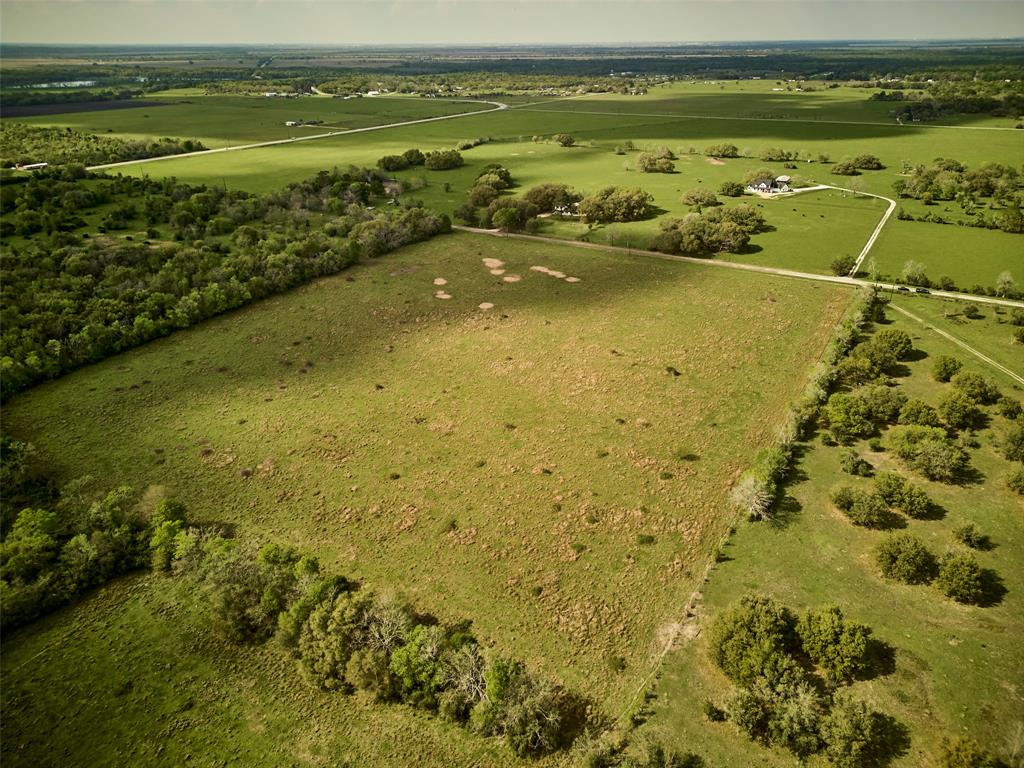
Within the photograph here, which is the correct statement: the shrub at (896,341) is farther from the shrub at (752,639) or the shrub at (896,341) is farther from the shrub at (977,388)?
the shrub at (752,639)

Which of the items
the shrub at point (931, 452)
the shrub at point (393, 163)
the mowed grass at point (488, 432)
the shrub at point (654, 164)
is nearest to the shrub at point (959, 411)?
the shrub at point (931, 452)

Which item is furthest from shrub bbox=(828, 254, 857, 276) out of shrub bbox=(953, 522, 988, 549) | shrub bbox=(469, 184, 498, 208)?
shrub bbox=(469, 184, 498, 208)

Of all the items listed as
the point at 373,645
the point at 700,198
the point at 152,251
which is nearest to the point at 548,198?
the point at 700,198

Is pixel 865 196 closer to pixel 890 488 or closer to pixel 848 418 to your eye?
pixel 848 418

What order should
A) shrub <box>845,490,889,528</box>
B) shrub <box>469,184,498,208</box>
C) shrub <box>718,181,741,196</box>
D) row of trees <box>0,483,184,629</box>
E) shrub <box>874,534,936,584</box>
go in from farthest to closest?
shrub <box>718,181,741,196</box>
shrub <box>469,184,498,208</box>
shrub <box>845,490,889,528</box>
row of trees <box>0,483,184,629</box>
shrub <box>874,534,936,584</box>

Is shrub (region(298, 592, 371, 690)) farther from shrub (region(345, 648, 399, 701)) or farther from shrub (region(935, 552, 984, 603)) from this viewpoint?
shrub (region(935, 552, 984, 603))

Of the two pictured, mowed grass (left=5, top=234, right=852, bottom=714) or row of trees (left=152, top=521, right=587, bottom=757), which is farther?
mowed grass (left=5, top=234, right=852, bottom=714)

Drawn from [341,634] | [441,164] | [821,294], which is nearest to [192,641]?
[341,634]
